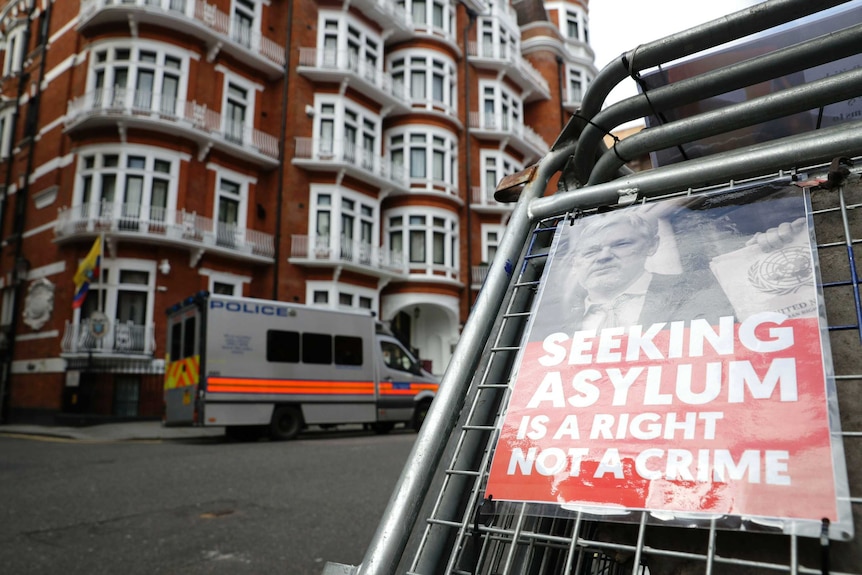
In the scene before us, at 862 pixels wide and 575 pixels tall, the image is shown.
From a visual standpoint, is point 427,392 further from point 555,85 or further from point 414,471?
point 555,85

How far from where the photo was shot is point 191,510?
5656 millimetres

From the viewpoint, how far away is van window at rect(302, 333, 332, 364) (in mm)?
13547

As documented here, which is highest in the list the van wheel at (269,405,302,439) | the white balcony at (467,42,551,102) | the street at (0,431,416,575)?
the white balcony at (467,42,551,102)

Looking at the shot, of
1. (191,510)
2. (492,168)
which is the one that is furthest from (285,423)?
(492,168)

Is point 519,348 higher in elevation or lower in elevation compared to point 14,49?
lower

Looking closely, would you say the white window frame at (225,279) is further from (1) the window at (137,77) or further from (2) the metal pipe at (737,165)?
(2) the metal pipe at (737,165)

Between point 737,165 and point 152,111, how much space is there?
64.0ft

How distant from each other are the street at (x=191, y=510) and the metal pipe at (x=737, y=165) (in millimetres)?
3364

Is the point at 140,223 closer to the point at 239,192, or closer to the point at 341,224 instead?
the point at 239,192

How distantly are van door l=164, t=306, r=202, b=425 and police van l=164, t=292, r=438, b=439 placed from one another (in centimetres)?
2

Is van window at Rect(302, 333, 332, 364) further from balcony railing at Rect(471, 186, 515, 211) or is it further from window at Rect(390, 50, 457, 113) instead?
window at Rect(390, 50, 457, 113)

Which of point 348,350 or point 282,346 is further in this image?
point 348,350

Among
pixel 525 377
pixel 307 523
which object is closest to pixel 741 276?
pixel 525 377

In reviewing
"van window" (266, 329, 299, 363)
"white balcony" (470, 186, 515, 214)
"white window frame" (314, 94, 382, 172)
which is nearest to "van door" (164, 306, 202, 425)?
"van window" (266, 329, 299, 363)
